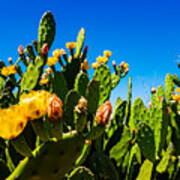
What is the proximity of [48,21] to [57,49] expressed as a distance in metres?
0.30

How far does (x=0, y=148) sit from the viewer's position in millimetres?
1953

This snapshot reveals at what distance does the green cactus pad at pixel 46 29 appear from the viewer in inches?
85.9

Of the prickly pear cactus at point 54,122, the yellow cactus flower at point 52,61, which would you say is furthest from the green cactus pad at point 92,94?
the yellow cactus flower at point 52,61

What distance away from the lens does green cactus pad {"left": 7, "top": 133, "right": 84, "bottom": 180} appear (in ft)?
3.23

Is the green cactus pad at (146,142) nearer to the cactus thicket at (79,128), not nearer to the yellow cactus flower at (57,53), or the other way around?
the cactus thicket at (79,128)

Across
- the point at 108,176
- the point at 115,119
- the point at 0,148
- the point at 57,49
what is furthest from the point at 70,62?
the point at 108,176

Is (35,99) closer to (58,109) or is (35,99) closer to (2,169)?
(58,109)

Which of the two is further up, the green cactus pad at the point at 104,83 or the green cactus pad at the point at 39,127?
the green cactus pad at the point at 104,83

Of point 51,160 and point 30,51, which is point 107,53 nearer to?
point 30,51

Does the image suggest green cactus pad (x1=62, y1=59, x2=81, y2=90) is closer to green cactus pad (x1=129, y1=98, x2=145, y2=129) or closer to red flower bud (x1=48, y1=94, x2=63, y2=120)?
green cactus pad (x1=129, y1=98, x2=145, y2=129)

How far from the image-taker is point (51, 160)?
3.32 ft

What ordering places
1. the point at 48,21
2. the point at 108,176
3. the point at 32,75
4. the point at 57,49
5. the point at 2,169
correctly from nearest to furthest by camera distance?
the point at 2,169 → the point at 108,176 → the point at 32,75 → the point at 48,21 → the point at 57,49

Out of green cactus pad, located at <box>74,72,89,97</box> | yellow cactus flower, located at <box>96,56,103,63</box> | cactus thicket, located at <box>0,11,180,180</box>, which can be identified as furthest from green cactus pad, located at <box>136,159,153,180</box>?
yellow cactus flower, located at <box>96,56,103,63</box>

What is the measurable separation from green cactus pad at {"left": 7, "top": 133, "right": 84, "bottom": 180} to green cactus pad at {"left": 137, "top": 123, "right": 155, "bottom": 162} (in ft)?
2.21
